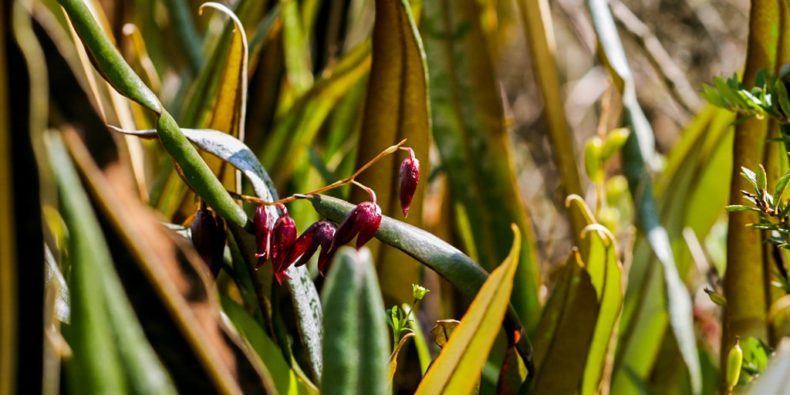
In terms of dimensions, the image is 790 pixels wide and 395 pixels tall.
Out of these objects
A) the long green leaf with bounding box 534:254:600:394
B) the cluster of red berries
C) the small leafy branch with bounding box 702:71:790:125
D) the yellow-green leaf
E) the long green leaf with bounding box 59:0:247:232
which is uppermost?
the long green leaf with bounding box 59:0:247:232

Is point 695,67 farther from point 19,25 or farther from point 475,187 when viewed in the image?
point 19,25

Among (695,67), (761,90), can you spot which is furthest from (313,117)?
(695,67)

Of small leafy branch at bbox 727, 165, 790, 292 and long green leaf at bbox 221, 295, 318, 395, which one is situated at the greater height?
small leafy branch at bbox 727, 165, 790, 292

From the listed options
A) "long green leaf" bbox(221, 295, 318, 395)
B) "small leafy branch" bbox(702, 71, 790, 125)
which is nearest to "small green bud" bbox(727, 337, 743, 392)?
"small leafy branch" bbox(702, 71, 790, 125)

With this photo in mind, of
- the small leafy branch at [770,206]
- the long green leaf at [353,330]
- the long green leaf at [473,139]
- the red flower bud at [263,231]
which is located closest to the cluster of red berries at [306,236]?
the red flower bud at [263,231]

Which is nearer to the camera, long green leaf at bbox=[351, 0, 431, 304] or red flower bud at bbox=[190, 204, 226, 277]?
red flower bud at bbox=[190, 204, 226, 277]

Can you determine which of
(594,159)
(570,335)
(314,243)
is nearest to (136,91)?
(314,243)

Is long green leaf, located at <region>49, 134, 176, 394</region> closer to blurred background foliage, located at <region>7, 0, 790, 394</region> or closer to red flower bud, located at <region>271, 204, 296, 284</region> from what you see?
blurred background foliage, located at <region>7, 0, 790, 394</region>

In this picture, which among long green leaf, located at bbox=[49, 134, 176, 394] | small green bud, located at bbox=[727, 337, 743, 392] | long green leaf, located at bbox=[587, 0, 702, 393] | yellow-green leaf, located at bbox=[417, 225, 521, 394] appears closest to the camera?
long green leaf, located at bbox=[49, 134, 176, 394]
